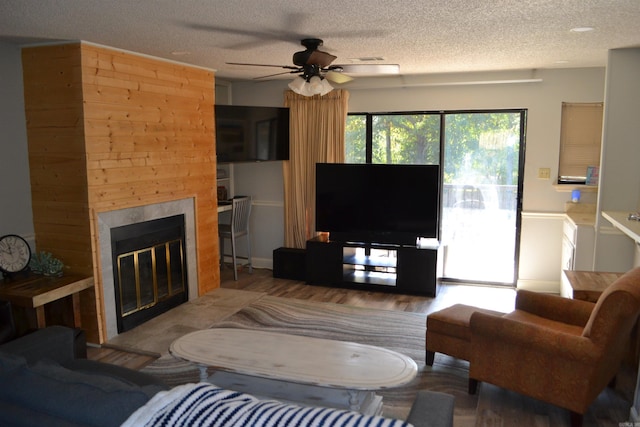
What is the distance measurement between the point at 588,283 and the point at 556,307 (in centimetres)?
50

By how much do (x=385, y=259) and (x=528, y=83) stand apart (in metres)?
2.51

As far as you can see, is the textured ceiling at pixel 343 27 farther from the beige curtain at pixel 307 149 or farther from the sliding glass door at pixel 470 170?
the beige curtain at pixel 307 149

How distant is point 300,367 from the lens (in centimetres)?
278

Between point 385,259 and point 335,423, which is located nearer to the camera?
point 335,423

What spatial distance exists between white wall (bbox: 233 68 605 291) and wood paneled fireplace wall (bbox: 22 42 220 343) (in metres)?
2.81

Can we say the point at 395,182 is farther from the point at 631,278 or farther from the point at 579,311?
the point at 631,278

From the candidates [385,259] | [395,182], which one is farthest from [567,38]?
[385,259]

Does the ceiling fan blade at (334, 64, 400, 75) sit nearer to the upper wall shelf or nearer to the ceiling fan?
the ceiling fan

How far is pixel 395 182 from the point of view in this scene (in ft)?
18.3

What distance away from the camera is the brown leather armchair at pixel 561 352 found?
8.82 feet

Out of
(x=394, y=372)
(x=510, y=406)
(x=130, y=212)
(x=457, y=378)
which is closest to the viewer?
(x=394, y=372)

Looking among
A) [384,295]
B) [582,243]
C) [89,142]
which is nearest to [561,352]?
[582,243]

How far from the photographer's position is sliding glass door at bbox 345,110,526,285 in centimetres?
571

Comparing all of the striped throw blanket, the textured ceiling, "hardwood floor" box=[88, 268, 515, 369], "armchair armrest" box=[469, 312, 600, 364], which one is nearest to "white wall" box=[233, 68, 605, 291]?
"hardwood floor" box=[88, 268, 515, 369]
